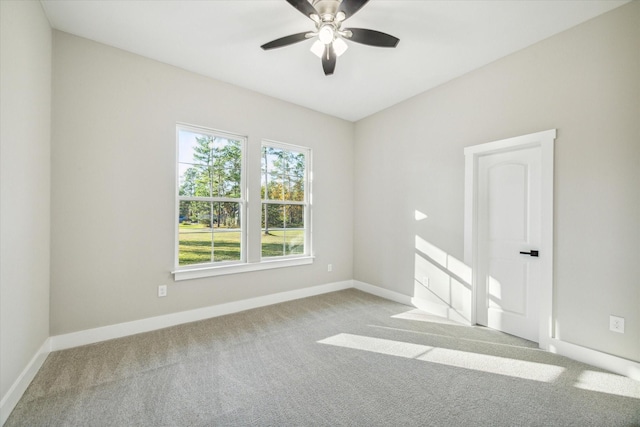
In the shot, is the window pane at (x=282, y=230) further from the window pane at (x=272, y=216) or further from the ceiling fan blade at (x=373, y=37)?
the ceiling fan blade at (x=373, y=37)

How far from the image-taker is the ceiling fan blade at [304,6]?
1.91 metres

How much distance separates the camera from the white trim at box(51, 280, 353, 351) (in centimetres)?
257

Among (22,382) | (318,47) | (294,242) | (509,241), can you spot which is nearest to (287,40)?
(318,47)

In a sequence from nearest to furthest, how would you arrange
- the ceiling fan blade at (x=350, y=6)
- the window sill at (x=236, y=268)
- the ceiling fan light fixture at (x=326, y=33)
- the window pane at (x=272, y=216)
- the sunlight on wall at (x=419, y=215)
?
the ceiling fan blade at (x=350, y=6)
the ceiling fan light fixture at (x=326, y=33)
the window sill at (x=236, y=268)
the sunlight on wall at (x=419, y=215)
the window pane at (x=272, y=216)

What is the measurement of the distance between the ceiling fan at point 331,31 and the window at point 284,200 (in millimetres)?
1804

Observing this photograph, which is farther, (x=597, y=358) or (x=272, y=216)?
(x=272, y=216)

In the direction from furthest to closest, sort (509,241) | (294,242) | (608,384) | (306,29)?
1. (294,242)
2. (509,241)
3. (306,29)
4. (608,384)

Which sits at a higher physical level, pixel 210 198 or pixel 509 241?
pixel 210 198

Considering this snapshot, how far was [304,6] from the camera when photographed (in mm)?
1956

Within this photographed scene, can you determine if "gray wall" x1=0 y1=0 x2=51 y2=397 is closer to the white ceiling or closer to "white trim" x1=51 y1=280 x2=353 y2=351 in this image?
"white trim" x1=51 y1=280 x2=353 y2=351

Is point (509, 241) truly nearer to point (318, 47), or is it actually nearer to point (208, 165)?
point (318, 47)

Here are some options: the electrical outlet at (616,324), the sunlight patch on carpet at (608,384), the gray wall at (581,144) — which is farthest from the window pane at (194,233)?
the electrical outlet at (616,324)

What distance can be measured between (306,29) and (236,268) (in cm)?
280

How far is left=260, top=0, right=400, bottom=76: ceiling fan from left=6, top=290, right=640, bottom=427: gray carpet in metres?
2.64
